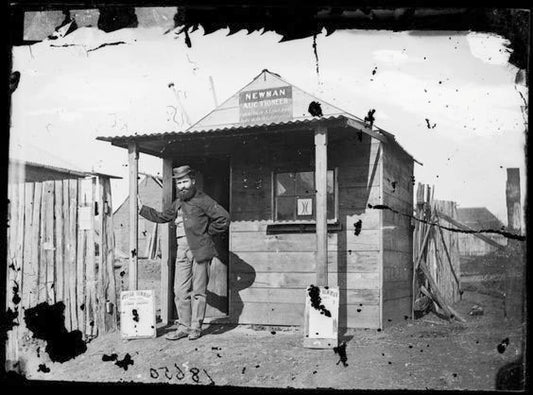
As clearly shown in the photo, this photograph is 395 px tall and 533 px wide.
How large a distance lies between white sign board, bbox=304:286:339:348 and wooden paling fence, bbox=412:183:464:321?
3454mm

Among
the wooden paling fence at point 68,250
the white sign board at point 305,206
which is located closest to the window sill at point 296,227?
the white sign board at point 305,206

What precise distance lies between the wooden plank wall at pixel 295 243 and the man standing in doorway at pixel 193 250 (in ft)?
3.66

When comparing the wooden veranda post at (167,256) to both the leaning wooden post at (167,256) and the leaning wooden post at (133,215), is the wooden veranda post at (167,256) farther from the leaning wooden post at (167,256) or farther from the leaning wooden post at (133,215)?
the leaning wooden post at (133,215)

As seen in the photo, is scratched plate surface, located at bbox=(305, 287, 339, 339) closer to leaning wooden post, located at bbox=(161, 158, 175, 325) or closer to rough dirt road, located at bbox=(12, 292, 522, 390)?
rough dirt road, located at bbox=(12, 292, 522, 390)

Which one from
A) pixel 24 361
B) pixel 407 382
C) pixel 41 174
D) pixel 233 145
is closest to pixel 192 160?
pixel 233 145

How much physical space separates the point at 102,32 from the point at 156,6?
90 cm

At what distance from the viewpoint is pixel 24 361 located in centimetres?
713

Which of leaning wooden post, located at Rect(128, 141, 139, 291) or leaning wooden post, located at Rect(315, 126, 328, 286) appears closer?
leaning wooden post, located at Rect(315, 126, 328, 286)

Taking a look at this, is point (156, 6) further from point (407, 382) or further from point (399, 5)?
point (407, 382)

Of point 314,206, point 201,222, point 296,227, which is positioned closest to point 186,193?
point 201,222

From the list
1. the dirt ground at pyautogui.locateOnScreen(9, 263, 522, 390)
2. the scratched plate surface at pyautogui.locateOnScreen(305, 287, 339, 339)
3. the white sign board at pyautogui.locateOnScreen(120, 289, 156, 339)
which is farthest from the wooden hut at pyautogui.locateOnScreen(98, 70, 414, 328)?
the scratched plate surface at pyautogui.locateOnScreen(305, 287, 339, 339)

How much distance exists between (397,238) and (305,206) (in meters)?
1.78

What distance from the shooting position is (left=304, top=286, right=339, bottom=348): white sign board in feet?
21.1

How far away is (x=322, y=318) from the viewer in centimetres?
648
